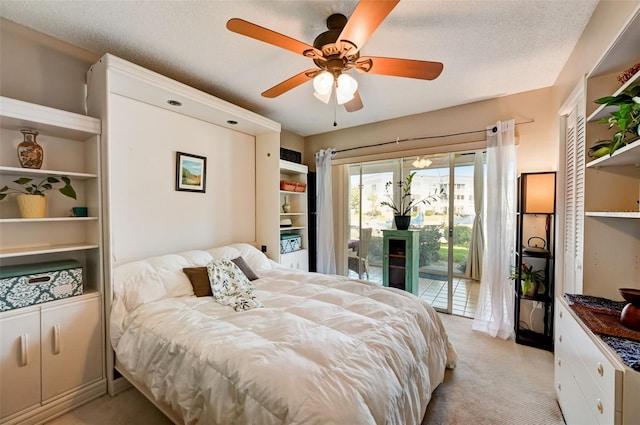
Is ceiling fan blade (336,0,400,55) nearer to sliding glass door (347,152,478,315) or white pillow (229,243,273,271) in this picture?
white pillow (229,243,273,271)

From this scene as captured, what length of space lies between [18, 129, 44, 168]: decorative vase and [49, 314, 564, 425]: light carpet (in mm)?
1717

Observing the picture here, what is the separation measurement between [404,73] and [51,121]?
7.88 ft

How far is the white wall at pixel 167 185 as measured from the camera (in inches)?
91.6

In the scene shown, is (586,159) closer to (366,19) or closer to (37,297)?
(366,19)

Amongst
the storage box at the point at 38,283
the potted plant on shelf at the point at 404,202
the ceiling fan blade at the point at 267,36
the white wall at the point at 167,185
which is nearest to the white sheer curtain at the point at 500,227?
the potted plant on shelf at the point at 404,202

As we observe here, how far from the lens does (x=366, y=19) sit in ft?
4.35

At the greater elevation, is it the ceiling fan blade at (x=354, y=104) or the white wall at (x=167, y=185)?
the ceiling fan blade at (x=354, y=104)

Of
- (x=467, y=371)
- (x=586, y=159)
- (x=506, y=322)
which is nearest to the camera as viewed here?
(x=586, y=159)

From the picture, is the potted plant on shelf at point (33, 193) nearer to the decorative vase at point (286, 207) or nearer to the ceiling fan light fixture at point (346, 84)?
the ceiling fan light fixture at point (346, 84)

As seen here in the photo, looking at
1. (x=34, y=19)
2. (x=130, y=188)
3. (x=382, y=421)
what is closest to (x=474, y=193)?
(x=382, y=421)

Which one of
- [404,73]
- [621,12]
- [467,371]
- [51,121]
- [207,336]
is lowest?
[467,371]

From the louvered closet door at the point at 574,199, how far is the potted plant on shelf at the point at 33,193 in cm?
365

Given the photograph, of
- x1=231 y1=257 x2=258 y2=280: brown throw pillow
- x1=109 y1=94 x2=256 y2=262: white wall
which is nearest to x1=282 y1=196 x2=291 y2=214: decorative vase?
x1=109 y1=94 x2=256 y2=262: white wall

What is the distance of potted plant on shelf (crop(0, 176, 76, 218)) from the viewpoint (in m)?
1.73
